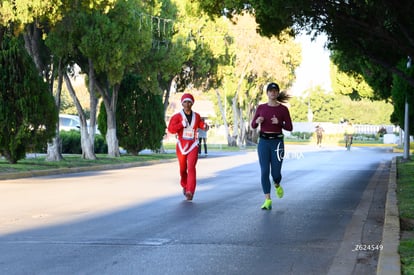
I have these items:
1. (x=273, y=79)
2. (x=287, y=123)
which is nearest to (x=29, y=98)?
(x=287, y=123)

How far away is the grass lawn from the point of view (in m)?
7.11

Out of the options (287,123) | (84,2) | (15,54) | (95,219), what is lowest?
(95,219)

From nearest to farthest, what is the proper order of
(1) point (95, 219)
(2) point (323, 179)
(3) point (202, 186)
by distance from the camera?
1. (1) point (95, 219)
2. (3) point (202, 186)
3. (2) point (323, 179)

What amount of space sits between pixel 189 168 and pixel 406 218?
4.48m

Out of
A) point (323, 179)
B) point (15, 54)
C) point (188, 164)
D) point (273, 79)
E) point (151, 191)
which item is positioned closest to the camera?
point (188, 164)

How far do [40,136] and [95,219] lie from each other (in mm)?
13065

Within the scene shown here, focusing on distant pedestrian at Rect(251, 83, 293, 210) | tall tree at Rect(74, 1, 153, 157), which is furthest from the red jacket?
tall tree at Rect(74, 1, 153, 157)

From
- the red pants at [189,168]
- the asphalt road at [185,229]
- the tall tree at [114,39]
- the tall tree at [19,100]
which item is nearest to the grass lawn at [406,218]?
the asphalt road at [185,229]

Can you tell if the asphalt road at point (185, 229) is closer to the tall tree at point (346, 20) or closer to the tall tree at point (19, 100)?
the tall tree at point (346, 20)

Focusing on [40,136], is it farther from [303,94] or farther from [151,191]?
[303,94]

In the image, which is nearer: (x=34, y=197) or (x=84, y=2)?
(x=34, y=197)

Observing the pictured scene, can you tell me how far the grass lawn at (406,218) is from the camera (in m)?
7.11

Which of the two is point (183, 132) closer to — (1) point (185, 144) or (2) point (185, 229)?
(1) point (185, 144)

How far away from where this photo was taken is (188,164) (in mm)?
13922
